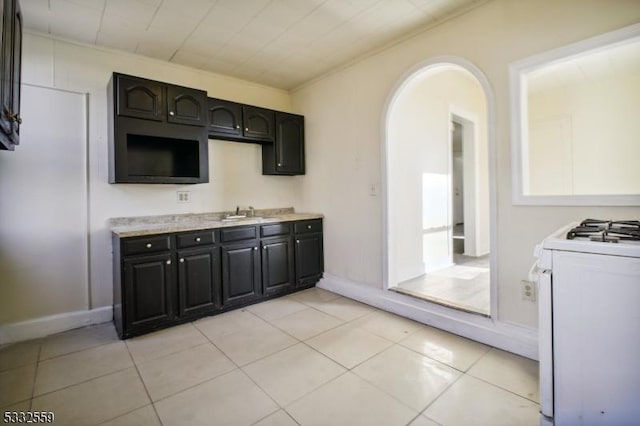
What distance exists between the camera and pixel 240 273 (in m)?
3.11

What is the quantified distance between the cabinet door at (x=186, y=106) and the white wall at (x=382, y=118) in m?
1.34

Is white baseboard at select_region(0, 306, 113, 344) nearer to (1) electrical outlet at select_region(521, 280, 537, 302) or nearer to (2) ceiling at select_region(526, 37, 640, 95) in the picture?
(1) electrical outlet at select_region(521, 280, 537, 302)

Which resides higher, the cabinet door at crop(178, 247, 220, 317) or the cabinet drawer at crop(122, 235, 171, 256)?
the cabinet drawer at crop(122, 235, 171, 256)

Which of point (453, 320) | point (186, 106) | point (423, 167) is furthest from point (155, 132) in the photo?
point (453, 320)

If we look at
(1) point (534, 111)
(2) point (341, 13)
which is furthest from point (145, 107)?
(1) point (534, 111)

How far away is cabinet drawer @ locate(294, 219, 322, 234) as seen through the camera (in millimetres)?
3564

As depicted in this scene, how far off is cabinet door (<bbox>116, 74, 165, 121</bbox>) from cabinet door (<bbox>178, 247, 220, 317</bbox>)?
49.3 inches

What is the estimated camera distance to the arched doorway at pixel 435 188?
297 cm

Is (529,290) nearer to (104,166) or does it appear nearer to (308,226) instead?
(308,226)

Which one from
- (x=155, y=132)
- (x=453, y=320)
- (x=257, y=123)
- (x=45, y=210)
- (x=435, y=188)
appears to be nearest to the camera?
(x=453, y=320)

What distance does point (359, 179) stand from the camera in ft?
11.0

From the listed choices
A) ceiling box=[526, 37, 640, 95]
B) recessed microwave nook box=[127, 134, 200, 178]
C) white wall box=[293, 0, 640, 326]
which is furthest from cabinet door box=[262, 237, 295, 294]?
ceiling box=[526, 37, 640, 95]

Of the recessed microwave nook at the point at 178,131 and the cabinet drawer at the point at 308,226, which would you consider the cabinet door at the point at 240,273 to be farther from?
the recessed microwave nook at the point at 178,131

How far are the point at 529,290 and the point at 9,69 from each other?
132 inches
